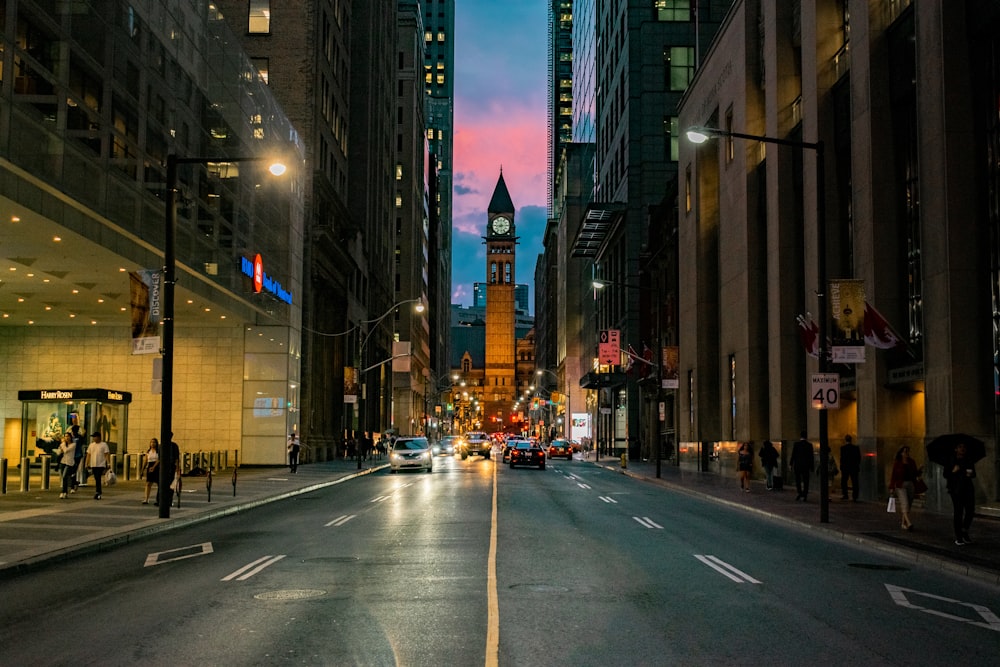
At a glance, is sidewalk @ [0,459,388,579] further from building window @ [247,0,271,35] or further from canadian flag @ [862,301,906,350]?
building window @ [247,0,271,35]

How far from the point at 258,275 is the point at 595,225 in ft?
169

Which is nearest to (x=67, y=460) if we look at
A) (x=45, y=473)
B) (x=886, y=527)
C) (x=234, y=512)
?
(x=45, y=473)

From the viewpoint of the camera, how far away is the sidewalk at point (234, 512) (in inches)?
607

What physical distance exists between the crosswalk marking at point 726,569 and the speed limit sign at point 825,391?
7.35 meters

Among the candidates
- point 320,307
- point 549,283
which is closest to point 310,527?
point 320,307

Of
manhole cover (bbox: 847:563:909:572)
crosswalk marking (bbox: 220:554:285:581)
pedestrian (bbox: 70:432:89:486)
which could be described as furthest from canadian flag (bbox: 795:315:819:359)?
pedestrian (bbox: 70:432:89:486)

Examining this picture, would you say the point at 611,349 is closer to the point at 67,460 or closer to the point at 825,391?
the point at 825,391

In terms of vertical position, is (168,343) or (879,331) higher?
(879,331)

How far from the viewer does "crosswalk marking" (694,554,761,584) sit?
13.0 m

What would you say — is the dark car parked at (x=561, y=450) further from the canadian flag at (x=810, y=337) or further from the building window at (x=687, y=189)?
the canadian flag at (x=810, y=337)

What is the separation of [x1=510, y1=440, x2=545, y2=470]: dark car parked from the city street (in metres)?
34.8

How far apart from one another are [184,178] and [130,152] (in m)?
5.68

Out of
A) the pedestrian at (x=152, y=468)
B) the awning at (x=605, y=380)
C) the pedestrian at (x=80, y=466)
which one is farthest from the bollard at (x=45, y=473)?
the awning at (x=605, y=380)

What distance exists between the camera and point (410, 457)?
48.2 meters
